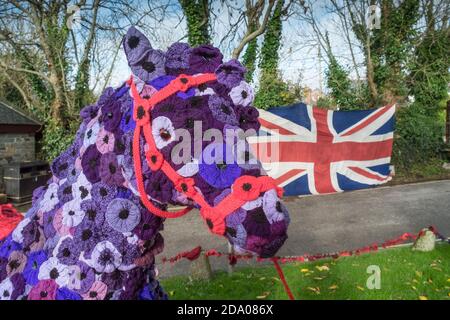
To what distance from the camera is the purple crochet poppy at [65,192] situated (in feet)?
4.08

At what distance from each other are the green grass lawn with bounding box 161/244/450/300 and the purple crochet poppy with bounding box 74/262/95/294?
286 centimetres

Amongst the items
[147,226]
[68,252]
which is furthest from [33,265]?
[147,226]

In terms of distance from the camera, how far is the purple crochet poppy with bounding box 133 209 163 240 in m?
1.13

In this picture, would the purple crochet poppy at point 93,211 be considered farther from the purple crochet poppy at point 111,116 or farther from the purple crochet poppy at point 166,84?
the purple crochet poppy at point 166,84

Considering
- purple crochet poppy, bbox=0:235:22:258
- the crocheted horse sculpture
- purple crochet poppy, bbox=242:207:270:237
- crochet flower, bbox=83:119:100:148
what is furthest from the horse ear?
purple crochet poppy, bbox=0:235:22:258

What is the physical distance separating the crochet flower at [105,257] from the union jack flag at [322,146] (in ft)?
23.9

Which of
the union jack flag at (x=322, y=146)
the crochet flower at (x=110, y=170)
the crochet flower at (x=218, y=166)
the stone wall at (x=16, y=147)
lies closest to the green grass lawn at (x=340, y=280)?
the crochet flower at (x=110, y=170)

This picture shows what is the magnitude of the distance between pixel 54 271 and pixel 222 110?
75 centimetres

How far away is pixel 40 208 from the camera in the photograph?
1327 mm

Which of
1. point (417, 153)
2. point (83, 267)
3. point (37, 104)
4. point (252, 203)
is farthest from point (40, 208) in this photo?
point (417, 153)

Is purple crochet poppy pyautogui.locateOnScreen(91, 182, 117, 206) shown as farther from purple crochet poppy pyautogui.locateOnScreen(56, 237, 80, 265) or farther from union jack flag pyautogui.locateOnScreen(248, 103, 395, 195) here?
union jack flag pyautogui.locateOnScreen(248, 103, 395, 195)

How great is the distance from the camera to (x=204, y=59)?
1188 mm
